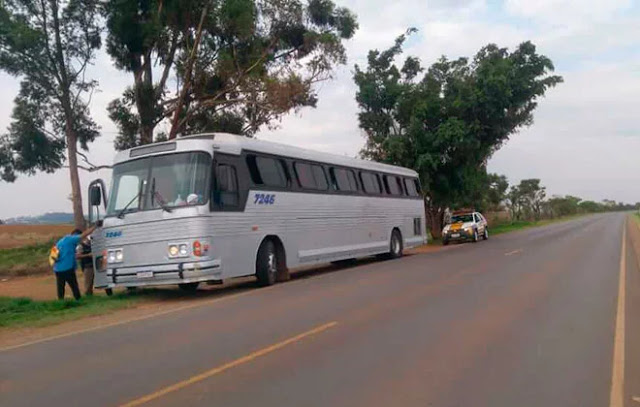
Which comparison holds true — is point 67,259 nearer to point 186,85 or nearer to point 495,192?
point 186,85

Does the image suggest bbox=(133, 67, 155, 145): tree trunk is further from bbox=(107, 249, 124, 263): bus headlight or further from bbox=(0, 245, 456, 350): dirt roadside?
bbox=(107, 249, 124, 263): bus headlight

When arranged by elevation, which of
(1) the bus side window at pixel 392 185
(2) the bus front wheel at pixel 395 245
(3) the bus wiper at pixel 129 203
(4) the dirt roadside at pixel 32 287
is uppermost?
(1) the bus side window at pixel 392 185

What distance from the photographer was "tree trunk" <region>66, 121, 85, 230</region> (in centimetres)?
2494

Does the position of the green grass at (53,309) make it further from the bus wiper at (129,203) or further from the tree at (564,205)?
the tree at (564,205)

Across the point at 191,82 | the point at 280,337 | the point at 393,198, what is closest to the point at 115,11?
the point at 191,82

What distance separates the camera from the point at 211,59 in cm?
2511

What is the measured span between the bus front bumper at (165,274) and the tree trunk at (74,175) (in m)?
12.1

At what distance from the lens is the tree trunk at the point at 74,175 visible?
24.9 meters

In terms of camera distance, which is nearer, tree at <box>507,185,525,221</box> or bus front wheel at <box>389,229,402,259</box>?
bus front wheel at <box>389,229,402,259</box>

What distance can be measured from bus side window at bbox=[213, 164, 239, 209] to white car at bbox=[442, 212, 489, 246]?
73.6 ft

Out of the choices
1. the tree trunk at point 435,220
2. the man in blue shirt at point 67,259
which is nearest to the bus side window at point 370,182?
the man in blue shirt at point 67,259

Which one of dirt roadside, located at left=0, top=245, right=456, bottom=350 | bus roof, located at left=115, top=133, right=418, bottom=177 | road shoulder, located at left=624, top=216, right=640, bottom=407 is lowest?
road shoulder, located at left=624, top=216, right=640, bottom=407

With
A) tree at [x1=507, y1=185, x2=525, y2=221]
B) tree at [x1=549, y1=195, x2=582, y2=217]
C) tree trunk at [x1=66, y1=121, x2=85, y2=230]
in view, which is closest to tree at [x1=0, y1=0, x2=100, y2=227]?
tree trunk at [x1=66, y1=121, x2=85, y2=230]

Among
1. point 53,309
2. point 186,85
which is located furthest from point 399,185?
point 53,309
